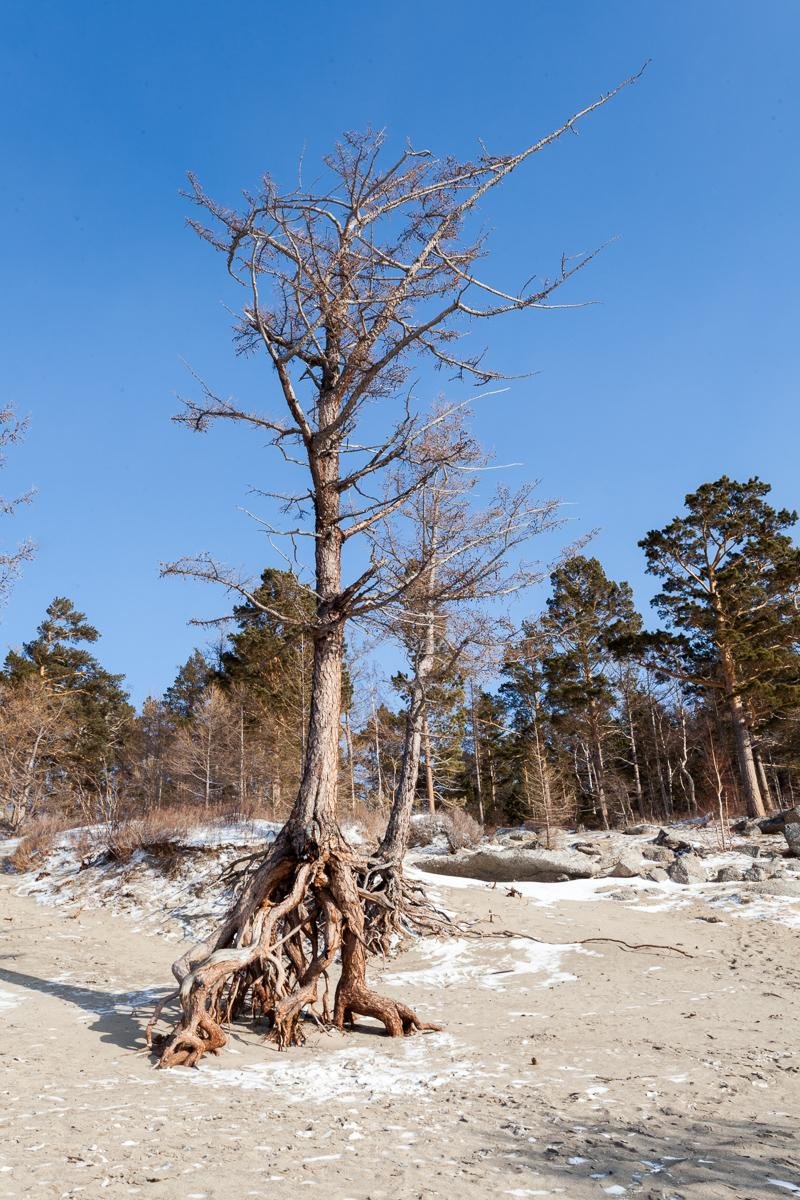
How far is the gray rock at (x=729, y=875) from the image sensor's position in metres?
13.9

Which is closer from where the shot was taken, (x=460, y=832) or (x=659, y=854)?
(x=659, y=854)

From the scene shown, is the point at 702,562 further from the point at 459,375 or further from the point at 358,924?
the point at 358,924

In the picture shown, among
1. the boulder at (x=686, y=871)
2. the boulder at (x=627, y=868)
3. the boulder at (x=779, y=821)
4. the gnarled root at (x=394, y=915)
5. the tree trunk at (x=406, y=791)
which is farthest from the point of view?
the boulder at (x=779, y=821)

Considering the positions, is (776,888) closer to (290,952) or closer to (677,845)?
(677,845)

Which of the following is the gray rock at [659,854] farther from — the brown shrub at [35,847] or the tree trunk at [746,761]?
the brown shrub at [35,847]

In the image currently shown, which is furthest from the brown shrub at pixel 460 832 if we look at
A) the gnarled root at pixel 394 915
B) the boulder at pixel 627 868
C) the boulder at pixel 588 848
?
the gnarled root at pixel 394 915

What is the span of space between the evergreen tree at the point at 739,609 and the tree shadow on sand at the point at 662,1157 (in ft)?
71.0

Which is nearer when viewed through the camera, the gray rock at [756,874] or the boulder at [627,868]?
the gray rock at [756,874]

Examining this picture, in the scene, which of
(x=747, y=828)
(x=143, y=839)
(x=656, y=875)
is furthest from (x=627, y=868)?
(x=143, y=839)

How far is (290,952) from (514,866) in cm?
1011

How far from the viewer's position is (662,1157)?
12.1 ft

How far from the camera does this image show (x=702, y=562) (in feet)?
86.0

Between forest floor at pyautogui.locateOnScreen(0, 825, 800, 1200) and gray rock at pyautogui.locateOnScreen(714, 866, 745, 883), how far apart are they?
132 inches

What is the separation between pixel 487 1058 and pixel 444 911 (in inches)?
253
